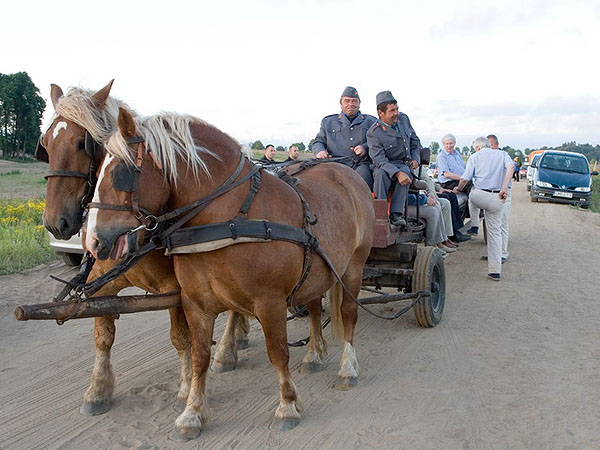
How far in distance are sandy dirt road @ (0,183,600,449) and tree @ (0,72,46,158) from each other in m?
52.8

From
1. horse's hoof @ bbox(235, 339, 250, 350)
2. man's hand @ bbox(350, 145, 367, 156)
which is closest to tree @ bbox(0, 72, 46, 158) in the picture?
man's hand @ bbox(350, 145, 367, 156)

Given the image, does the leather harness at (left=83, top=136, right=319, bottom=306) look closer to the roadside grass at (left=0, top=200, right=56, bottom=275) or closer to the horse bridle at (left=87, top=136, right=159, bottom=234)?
the horse bridle at (left=87, top=136, right=159, bottom=234)

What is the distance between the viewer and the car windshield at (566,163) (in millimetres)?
19688

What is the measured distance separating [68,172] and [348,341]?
8.78 ft

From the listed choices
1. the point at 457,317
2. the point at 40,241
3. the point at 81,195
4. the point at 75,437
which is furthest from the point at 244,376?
the point at 40,241

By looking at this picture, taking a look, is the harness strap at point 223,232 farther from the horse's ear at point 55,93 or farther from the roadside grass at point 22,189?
the roadside grass at point 22,189

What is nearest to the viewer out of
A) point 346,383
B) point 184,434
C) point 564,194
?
point 184,434

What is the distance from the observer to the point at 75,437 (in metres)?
3.54

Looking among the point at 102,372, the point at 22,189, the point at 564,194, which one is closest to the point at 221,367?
the point at 102,372

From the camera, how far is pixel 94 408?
388 cm

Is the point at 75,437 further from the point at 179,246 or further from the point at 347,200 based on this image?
the point at 347,200

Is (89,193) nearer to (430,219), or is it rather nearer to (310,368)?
(310,368)

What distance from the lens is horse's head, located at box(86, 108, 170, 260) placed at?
2.84m

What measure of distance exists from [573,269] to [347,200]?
6264 mm
